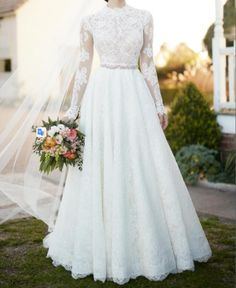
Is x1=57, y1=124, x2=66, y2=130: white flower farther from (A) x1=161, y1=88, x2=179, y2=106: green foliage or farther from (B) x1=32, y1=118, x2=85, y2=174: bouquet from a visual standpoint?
(A) x1=161, y1=88, x2=179, y2=106: green foliage

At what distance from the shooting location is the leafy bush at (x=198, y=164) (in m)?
7.24

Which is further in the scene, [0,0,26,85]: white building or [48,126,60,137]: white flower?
[0,0,26,85]: white building

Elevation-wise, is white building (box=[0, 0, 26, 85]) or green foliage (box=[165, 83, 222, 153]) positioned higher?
white building (box=[0, 0, 26, 85])

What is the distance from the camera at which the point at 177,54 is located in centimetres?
1441

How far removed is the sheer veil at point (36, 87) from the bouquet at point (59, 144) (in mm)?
329

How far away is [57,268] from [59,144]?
98 centimetres

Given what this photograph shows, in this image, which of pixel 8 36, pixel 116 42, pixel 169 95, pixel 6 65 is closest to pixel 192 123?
pixel 8 36

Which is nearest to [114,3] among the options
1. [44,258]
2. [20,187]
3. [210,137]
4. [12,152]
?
[12,152]

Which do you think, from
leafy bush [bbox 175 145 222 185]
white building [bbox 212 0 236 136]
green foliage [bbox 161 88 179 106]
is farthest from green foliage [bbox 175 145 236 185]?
green foliage [bbox 161 88 179 106]

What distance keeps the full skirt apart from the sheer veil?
13.6 inches

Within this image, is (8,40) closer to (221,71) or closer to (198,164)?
(198,164)

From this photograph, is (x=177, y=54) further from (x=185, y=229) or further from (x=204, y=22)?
(x=185, y=229)

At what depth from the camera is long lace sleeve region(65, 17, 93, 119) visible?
385cm

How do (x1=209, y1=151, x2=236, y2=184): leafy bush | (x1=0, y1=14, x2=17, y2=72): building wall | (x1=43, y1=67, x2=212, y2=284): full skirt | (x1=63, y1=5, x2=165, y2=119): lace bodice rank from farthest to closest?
(x1=209, y1=151, x2=236, y2=184): leafy bush, (x1=0, y1=14, x2=17, y2=72): building wall, (x1=63, y1=5, x2=165, y2=119): lace bodice, (x1=43, y1=67, x2=212, y2=284): full skirt
